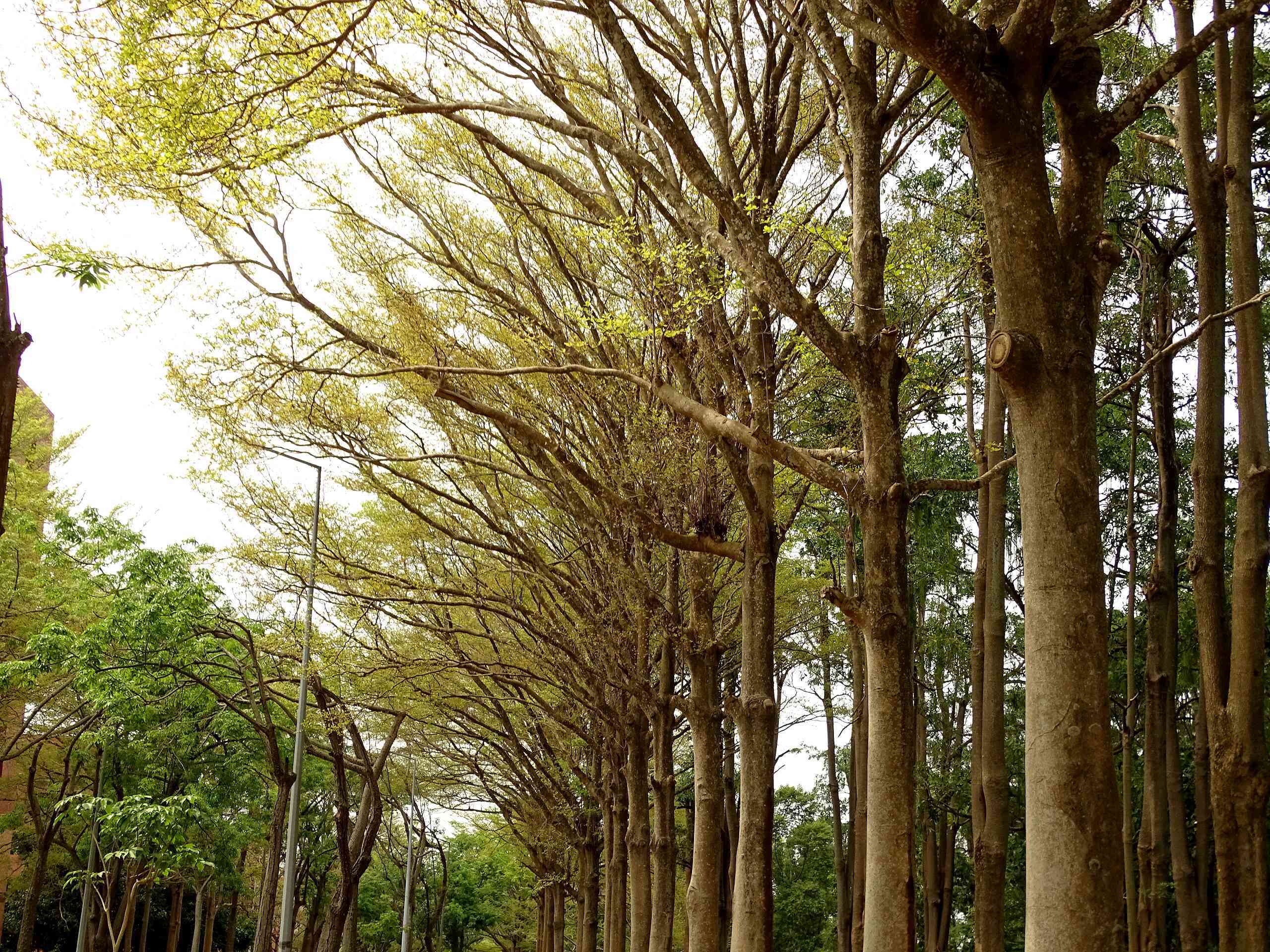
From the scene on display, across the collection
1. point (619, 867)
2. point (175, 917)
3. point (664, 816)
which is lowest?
point (175, 917)

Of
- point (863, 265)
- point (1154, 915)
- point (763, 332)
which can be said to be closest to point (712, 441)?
point (763, 332)

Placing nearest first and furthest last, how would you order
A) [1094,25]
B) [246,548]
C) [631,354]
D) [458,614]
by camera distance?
[1094,25] → [631,354] → [246,548] → [458,614]

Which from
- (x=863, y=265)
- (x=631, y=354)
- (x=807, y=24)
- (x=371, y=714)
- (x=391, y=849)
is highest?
(x=807, y=24)


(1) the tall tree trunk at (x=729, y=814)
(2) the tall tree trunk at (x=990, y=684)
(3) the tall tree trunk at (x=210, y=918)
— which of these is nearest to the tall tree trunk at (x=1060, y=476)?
(2) the tall tree trunk at (x=990, y=684)

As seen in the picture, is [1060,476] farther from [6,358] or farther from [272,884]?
[272,884]

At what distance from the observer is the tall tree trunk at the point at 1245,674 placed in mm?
6977

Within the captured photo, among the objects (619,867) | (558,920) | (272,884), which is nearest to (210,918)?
(558,920)

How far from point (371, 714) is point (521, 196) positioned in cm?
1417

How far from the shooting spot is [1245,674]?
714 cm

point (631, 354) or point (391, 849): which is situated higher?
point (631, 354)

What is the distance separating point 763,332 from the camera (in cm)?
1034

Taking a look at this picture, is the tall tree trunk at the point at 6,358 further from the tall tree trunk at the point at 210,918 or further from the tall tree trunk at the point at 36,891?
the tall tree trunk at the point at 210,918

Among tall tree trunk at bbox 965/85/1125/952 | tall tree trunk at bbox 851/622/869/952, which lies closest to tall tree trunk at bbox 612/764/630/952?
tall tree trunk at bbox 851/622/869/952

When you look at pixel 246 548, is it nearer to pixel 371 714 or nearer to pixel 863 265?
pixel 371 714
